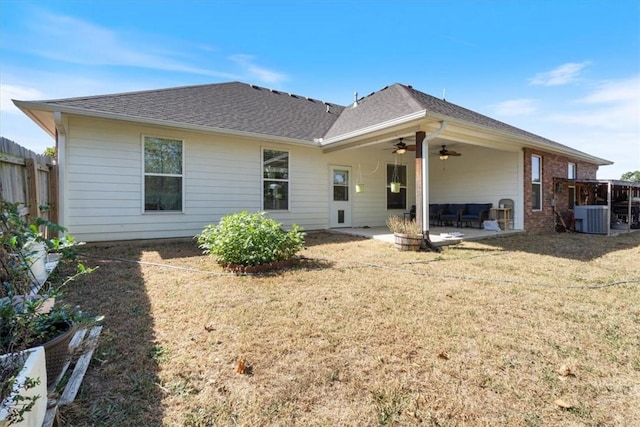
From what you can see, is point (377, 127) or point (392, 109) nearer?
point (377, 127)

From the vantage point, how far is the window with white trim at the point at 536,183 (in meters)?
9.68

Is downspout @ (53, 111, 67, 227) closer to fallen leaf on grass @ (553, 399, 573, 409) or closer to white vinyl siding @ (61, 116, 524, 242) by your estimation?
white vinyl siding @ (61, 116, 524, 242)

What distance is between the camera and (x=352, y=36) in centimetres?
911

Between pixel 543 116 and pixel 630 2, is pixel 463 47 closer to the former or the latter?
pixel 630 2

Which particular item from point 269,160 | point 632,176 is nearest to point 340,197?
point 269,160

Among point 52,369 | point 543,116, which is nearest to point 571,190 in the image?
point 543,116

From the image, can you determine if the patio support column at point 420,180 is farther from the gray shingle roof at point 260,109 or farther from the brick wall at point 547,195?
the brick wall at point 547,195

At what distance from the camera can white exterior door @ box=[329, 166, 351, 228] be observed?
9.59 meters

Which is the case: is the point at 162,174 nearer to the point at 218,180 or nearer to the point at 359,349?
the point at 218,180

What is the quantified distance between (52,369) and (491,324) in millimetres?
3423

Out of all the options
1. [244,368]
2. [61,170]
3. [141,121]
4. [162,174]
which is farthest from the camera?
[162,174]

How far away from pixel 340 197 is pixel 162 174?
527cm

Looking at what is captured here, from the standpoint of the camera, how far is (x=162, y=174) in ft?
22.7

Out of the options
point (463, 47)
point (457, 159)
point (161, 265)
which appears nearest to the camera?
point (161, 265)
